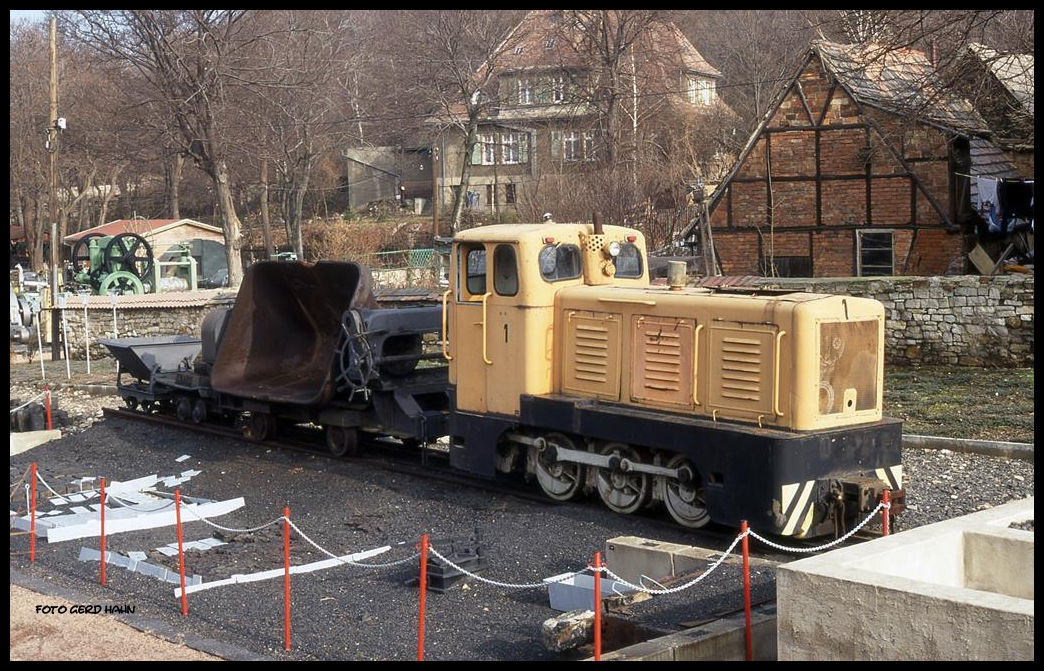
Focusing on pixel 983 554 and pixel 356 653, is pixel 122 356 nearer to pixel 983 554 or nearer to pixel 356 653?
pixel 356 653

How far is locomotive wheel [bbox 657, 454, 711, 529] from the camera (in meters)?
10.4

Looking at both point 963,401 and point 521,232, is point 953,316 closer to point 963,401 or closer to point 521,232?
point 963,401

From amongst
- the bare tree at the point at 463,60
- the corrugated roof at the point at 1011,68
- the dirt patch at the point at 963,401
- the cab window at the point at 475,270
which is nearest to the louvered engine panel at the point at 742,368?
the cab window at the point at 475,270

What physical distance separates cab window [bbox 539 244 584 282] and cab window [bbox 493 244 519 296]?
0.88ft

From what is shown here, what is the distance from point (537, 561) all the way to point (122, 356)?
1027cm

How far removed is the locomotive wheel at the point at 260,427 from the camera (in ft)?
49.8

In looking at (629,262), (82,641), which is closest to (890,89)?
(629,262)

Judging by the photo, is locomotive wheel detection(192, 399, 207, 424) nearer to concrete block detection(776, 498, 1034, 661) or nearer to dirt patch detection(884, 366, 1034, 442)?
dirt patch detection(884, 366, 1034, 442)

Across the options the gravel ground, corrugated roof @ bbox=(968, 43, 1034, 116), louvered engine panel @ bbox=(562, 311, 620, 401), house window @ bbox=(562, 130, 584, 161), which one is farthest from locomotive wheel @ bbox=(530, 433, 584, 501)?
house window @ bbox=(562, 130, 584, 161)

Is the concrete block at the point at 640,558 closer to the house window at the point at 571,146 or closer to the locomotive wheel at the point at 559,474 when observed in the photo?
the locomotive wheel at the point at 559,474

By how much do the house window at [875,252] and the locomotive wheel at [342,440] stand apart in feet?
49.8

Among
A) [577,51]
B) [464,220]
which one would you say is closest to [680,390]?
[577,51]

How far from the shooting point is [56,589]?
9.35 meters

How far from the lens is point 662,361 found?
→ 10680 mm
